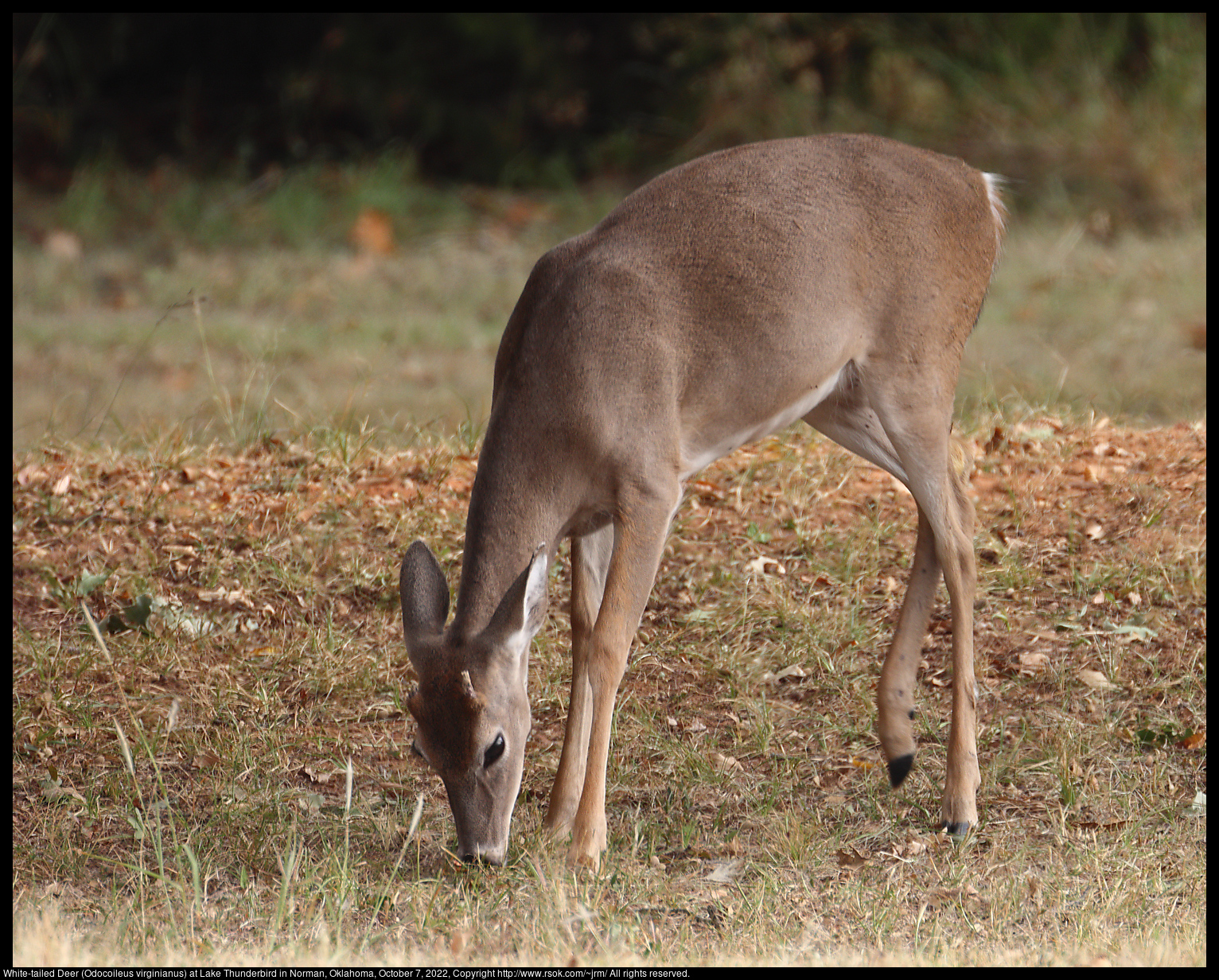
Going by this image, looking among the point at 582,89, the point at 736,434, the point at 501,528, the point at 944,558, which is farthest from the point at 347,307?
the point at 501,528

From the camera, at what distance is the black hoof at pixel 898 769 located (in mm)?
4320

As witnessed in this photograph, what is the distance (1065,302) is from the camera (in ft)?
31.4

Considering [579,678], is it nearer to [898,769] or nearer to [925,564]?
[898,769]

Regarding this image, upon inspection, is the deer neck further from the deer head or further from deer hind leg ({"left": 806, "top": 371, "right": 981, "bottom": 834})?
deer hind leg ({"left": 806, "top": 371, "right": 981, "bottom": 834})

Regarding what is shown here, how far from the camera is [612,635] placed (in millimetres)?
3930

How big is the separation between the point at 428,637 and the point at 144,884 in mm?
951

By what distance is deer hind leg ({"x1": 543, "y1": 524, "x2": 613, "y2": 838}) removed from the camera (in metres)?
4.12

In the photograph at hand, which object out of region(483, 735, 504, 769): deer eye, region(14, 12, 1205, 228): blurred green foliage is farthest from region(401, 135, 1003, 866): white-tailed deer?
region(14, 12, 1205, 228): blurred green foliage

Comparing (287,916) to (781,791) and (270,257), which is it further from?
(270,257)

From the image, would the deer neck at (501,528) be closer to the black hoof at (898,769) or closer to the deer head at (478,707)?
the deer head at (478,707)

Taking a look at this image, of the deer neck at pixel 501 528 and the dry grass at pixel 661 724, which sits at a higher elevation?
the deer neck at pixel 501 528

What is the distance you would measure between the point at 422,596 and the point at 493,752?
0.45 meters

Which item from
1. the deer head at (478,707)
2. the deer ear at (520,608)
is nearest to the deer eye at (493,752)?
the deer head at (478,707)
